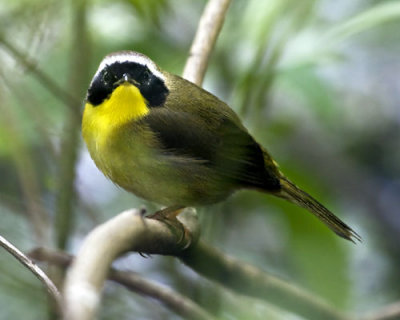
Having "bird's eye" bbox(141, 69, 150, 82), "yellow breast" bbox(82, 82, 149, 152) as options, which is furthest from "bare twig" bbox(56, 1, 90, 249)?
"bird's eye" bbox(141, 69, 150, 82)

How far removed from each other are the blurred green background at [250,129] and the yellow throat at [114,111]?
14cm

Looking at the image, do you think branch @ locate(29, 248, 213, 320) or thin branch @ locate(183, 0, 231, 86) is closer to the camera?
branch @ locate(29, 248, 213, 320)

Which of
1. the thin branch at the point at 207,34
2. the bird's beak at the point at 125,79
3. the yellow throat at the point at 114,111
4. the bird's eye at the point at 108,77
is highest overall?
the thin branch at the point at 207,34

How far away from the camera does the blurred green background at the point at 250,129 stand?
2.35m

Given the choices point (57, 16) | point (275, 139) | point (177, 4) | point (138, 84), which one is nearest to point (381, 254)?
point (275, 139)

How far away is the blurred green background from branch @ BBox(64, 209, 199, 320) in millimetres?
193

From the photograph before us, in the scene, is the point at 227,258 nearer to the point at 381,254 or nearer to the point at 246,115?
the point at 246,115

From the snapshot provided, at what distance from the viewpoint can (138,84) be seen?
2.65 m

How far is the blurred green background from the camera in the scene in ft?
7.70

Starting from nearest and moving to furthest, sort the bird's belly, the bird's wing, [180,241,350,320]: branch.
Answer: [180,241,350,320]: branch, the bird's belly, the bird's wing

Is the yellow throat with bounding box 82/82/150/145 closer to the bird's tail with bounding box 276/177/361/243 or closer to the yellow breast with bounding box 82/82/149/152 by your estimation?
the yellow breast with bounding box 82/82/149/152

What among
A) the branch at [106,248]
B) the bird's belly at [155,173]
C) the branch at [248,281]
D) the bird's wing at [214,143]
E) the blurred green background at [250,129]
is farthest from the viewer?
the bird's wing at [214,143]

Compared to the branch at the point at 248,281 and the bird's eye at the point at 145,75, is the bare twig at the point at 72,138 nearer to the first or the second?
the bird's eye at the point at 145,75

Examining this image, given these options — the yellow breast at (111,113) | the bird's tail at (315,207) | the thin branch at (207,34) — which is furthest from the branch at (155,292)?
the thin branch at (207,34)
